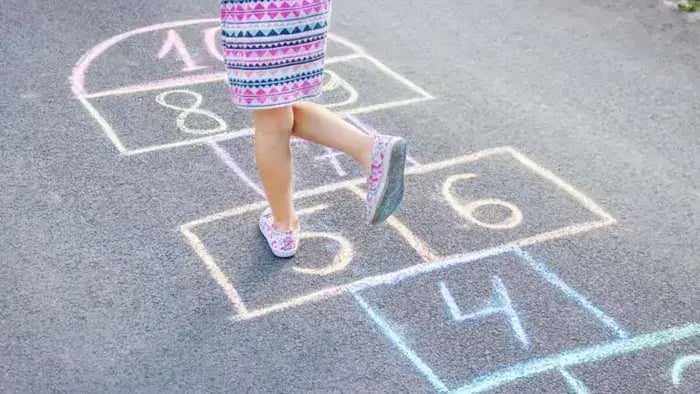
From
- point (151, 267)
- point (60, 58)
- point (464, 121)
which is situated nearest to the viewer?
point (151, 267)

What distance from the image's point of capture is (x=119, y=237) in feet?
11.8

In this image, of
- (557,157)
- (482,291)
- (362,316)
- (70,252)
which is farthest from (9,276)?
(557,157)

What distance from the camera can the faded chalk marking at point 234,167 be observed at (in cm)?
400

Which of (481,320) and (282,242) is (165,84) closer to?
(282,242)

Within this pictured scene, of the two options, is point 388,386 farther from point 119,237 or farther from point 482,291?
point 119,237

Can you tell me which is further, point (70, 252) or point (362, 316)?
point (70, 252)

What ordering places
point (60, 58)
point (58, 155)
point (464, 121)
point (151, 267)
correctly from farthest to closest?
point (60, 58), point (464, 121), point (58, 155), point (151, 267)

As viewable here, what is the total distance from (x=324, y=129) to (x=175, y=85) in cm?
177

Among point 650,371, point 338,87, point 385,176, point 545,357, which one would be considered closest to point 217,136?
point 338,87

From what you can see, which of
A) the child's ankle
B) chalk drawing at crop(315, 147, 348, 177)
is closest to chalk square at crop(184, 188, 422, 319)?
the child's ankle

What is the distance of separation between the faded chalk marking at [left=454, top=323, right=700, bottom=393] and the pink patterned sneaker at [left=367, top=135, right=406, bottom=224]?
688mm

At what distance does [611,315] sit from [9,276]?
6.85 feet

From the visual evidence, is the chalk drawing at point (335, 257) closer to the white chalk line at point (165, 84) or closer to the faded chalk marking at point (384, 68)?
the faded chalk marking at point (384, 68)

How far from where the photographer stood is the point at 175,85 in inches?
194
